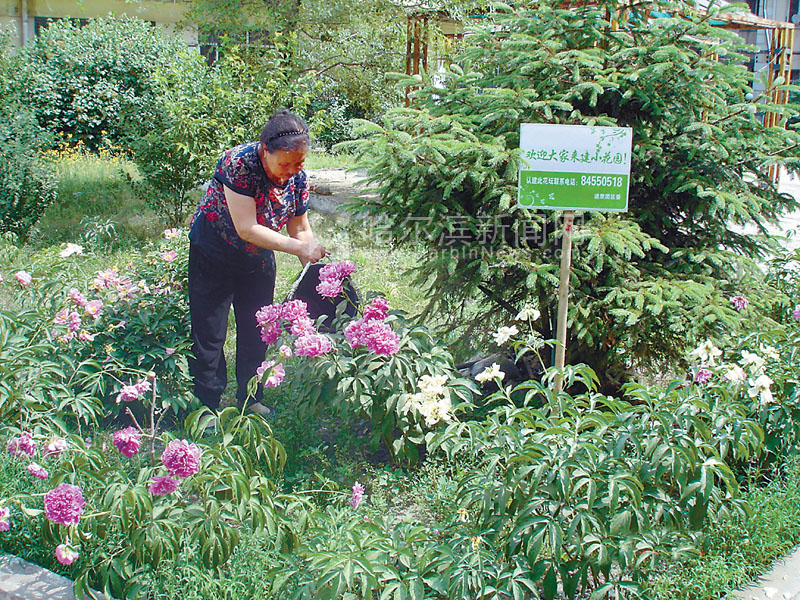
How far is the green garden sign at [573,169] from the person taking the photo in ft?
10.8

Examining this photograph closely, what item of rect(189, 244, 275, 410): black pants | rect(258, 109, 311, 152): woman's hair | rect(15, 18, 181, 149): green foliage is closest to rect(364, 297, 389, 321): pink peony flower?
rect(258, 109, 311, 152): woman's hair

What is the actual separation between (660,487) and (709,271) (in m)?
1.65

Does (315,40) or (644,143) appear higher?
(315,40)

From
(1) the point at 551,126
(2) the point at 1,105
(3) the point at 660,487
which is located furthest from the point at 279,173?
(2) the point at 1,105

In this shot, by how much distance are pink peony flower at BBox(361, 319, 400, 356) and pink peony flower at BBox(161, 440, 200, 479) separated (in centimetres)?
95

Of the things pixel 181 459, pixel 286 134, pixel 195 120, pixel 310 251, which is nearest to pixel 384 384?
pixel 310 251

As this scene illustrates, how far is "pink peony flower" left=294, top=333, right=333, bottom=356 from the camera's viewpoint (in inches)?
117

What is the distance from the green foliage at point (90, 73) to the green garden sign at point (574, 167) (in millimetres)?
11730

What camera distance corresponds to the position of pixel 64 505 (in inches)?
87.9

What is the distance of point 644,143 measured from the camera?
3.86 metres

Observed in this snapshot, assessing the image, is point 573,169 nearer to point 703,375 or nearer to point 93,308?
point 703,375

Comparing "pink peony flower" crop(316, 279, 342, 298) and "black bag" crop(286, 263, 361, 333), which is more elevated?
"pink peony flower" crop(316, 279, 342, 298)

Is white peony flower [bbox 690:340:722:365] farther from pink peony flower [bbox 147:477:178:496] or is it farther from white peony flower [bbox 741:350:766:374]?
pink peony flower [bbox 147:477:178:496]

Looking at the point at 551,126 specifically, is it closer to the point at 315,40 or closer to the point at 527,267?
the point at 527,267
